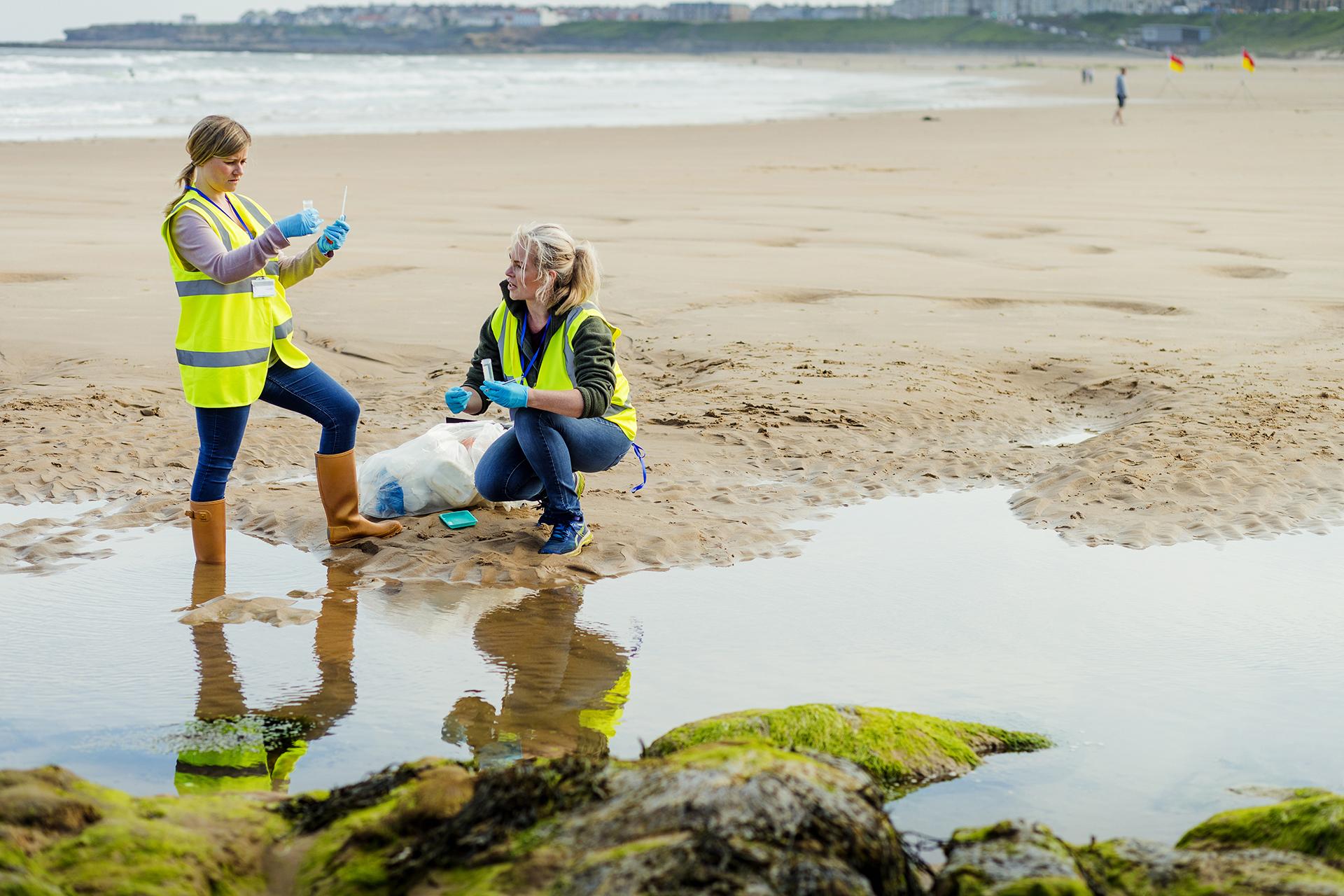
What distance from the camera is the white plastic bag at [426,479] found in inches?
229

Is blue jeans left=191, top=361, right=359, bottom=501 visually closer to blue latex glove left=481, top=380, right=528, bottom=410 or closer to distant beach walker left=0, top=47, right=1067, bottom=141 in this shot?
blue latex glove left=481, top=380, right=528, bottom=410

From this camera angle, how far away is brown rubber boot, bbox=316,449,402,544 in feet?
18.1

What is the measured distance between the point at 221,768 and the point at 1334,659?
349 centimetres

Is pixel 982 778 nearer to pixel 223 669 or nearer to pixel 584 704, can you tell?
pixel 584 704

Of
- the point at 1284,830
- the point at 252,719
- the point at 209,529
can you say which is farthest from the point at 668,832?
the point at 209,529

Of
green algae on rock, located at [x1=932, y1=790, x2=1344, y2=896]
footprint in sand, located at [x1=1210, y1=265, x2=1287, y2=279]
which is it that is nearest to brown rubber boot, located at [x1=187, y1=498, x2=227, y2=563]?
green algae on rock, located at [x1=932, y1=790, x2=1344, y2=896]

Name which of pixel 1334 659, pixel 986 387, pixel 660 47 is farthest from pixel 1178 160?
pixel 660 47

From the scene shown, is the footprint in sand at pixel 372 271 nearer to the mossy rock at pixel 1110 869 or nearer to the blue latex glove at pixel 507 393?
the blue latex glove at pixel 507 393

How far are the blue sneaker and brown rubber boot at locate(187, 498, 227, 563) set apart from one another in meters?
1.27

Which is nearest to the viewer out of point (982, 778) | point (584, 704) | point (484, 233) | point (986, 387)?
point (982, 778)

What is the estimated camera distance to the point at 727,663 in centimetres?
436

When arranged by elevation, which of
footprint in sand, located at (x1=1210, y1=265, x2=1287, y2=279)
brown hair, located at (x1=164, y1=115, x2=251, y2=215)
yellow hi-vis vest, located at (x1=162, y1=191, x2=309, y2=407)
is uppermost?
brown hair, located at (x1=164, y1=115, x2=251, y2=215)

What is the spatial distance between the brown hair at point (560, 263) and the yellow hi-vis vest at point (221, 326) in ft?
3.23

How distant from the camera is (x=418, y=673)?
14.0 feet
